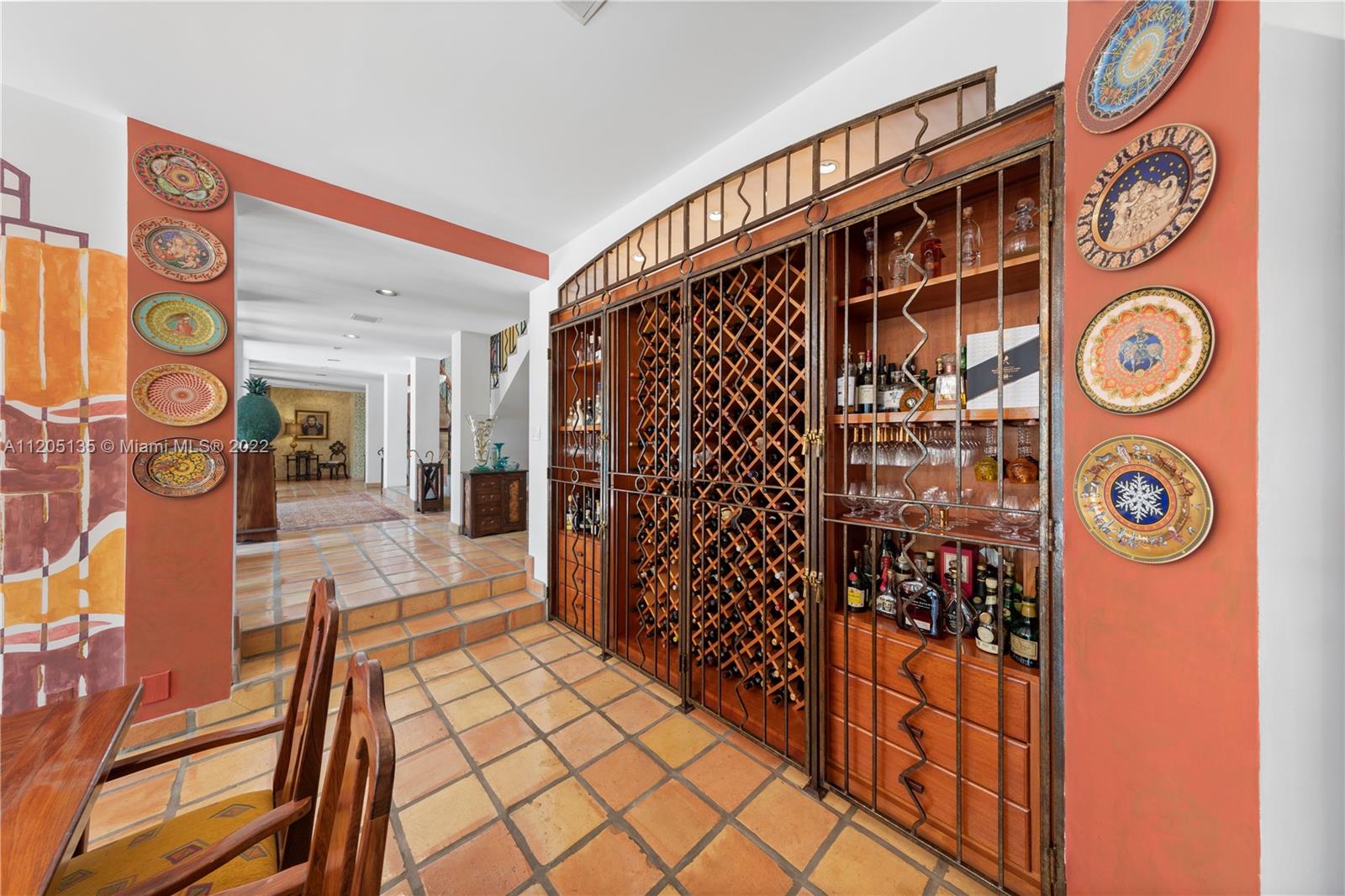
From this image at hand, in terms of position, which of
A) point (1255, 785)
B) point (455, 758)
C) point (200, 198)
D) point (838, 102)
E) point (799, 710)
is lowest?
point (455, 758)

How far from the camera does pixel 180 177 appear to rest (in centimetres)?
192

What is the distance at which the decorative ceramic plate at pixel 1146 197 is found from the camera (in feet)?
2.81

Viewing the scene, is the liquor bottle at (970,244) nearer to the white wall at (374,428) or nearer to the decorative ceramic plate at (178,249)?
the decorative ceramic plate at (178,249)

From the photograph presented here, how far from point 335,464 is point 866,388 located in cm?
1246

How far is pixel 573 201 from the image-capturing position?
8.46 feet

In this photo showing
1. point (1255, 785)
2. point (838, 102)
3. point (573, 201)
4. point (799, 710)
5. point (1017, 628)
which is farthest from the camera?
point (573, 201)

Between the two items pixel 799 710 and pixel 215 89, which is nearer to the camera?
pixel 215 89

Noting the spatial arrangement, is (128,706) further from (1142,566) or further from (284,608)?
(1142,566)

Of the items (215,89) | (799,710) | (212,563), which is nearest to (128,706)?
(212,563)

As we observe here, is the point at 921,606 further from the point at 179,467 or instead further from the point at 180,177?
the point at 180,177

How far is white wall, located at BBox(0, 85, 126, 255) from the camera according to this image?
1.67 meters

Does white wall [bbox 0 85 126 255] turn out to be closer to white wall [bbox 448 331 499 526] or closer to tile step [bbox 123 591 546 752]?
tile step [bbox 123 591 546 752]

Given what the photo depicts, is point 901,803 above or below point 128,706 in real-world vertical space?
below

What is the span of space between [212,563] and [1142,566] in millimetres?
3257
